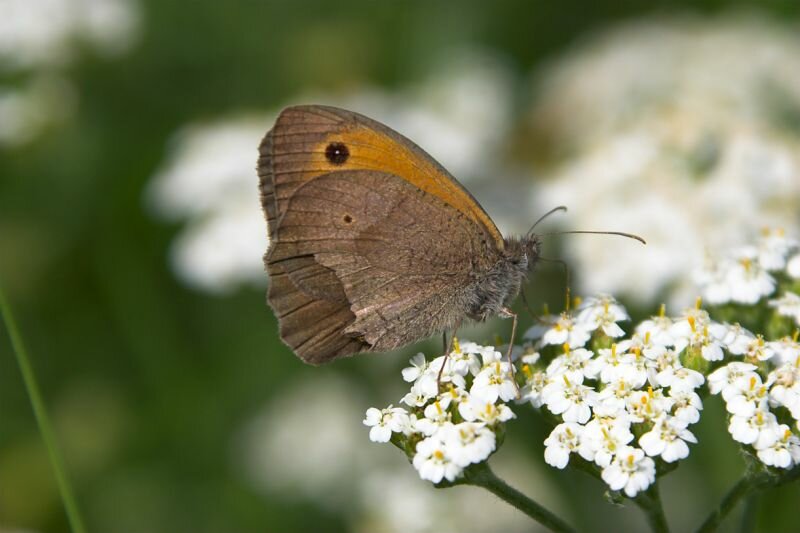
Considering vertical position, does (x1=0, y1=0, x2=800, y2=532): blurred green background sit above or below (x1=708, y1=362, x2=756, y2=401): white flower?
below

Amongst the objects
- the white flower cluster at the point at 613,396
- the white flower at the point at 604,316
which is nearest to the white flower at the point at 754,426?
the white flower cluster at the point at 613,396

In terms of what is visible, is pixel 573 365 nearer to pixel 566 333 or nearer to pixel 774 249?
pixel 566 333

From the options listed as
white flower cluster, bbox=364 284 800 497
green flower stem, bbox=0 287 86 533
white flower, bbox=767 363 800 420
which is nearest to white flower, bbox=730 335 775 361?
white flower cluster, bbox=364 284 800 497

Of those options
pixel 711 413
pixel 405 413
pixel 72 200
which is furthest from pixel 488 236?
pixel 72 200

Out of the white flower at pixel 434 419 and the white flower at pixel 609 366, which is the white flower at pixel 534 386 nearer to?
the white flower at pixel 609 366

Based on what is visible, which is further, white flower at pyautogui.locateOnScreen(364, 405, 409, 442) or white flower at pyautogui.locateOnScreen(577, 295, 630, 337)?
white flower at pyautogui.locateOnScreen(577, 295, 630, 337)

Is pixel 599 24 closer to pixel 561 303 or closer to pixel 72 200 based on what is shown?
pixel 561 303

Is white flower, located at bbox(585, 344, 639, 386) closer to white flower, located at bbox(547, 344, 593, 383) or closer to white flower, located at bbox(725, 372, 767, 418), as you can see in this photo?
white flower, located at bbox(547, 344, 593, 383)
